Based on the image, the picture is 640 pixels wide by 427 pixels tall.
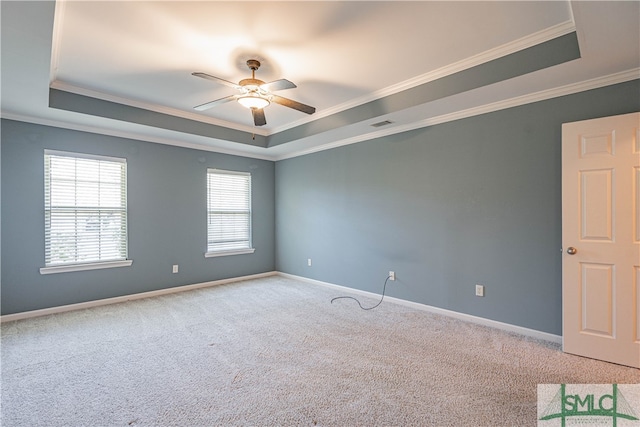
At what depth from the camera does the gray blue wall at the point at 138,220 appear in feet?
12.1

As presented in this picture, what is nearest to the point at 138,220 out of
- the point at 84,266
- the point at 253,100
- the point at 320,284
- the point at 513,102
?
the point at 84,266

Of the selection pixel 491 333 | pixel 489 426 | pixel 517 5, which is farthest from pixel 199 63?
pixel 491 333

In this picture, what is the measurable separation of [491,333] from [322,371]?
1.94 meters

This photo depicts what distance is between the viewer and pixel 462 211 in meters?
3.68

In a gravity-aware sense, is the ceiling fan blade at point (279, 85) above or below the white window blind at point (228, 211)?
above

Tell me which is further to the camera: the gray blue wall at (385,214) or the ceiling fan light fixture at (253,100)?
the gray blue wall at (385,214)

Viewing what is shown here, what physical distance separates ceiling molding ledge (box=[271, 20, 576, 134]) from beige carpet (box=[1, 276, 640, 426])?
8.76ft

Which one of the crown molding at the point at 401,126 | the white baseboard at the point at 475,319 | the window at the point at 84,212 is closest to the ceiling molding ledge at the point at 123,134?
the crown molding at the point at 401,126

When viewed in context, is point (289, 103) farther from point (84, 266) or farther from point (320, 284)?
point (84, 266)

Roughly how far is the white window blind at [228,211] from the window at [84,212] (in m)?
1.33

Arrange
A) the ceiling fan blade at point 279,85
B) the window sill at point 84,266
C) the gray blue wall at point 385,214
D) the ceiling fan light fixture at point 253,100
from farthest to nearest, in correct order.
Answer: the window sill at point 84,266 → the gray blue wall at point 385,214 → the ceiling fan light fixture at point 253,100 → the ceiling fan blade at point 279,85

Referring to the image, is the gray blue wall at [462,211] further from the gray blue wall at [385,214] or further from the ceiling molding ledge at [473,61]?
the ceiling molding ledge at [473,61]

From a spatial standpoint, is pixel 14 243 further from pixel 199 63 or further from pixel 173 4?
pixel 173 4

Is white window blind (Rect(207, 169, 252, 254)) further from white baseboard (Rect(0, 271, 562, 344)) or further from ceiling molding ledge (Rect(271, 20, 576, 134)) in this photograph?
ceiling molding ledge (Rect(271, 20, 576, 134))
